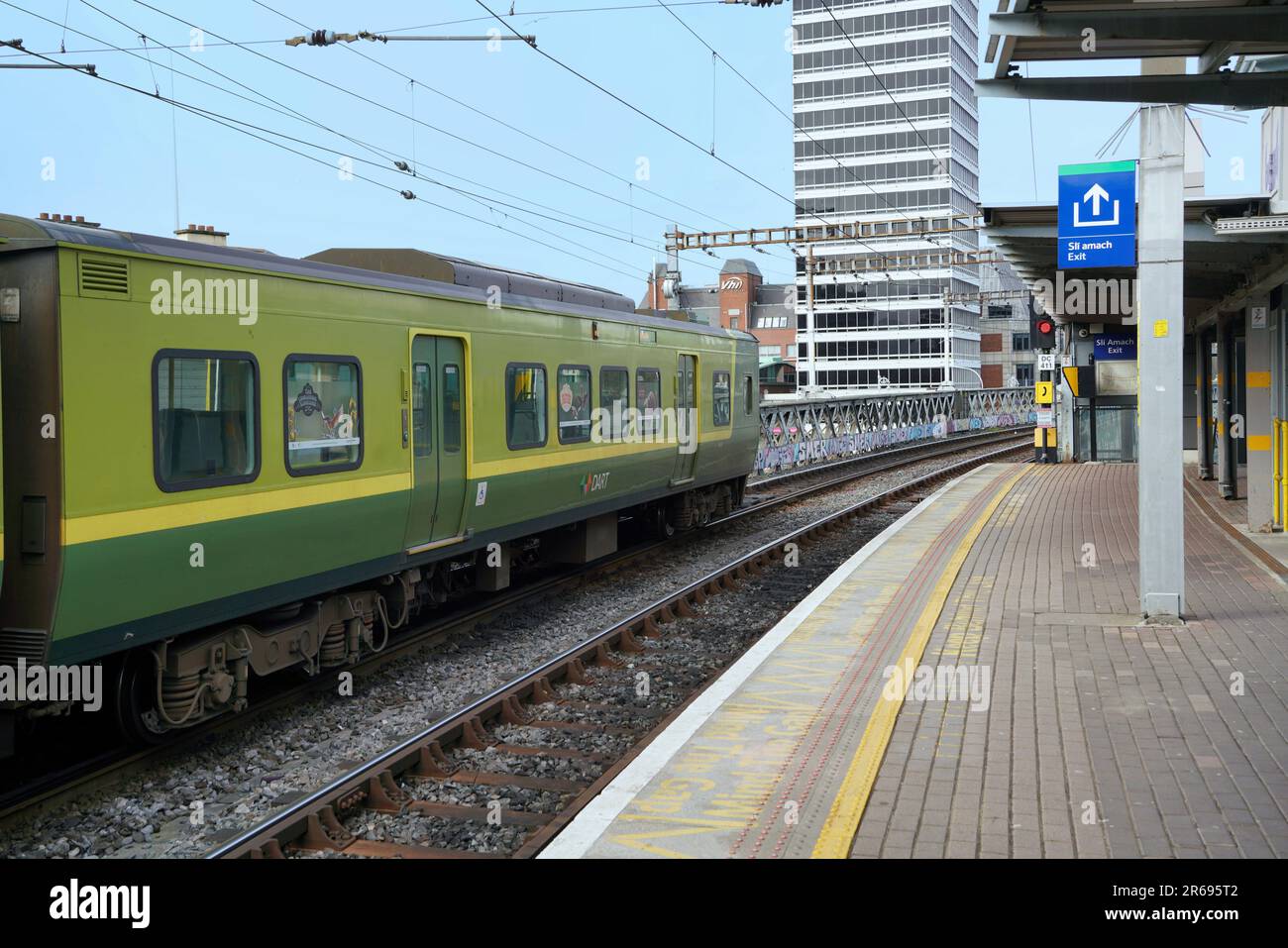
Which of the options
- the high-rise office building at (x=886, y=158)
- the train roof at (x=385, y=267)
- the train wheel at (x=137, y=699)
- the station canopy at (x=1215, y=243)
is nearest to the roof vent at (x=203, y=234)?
the train roof at (x=385, y=267)

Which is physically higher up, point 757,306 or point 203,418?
point 757,306

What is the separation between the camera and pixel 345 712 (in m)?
8.80

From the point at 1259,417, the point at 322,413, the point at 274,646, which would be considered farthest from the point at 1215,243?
the point at 274,646

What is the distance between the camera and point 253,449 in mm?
7930

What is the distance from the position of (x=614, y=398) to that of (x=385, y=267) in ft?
13.5

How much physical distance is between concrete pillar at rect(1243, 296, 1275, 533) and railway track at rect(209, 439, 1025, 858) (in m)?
6.89

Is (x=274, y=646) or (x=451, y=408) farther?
(x=451, y=408)

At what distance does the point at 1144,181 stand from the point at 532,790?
6664mm

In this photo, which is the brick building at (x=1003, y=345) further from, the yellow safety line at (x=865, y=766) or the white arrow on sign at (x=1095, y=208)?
the yellow safety line at (x=865, y=766)

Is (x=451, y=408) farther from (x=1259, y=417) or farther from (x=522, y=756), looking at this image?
(x=1259, y=417)

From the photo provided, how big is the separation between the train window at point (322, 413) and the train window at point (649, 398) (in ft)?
20.6

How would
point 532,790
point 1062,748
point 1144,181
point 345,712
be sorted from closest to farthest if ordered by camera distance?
point 1062,748
point 532,790
point 345,712
point 1144,181
